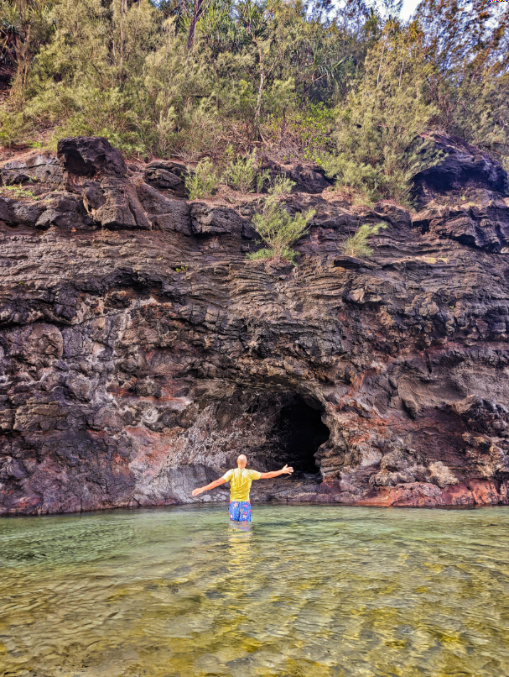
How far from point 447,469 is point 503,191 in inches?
565

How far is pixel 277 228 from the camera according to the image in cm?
1545

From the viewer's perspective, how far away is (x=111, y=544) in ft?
20.4

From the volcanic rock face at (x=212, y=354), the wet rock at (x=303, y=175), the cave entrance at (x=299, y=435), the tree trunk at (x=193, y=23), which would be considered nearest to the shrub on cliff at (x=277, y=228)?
the volcanic rock face at (x=212, y=354)

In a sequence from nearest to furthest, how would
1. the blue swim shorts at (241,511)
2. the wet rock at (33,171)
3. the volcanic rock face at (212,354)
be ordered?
the blue swim shorts at (241,511) → the volcanic rock face at (212,354) → the wet rock at (33,171)

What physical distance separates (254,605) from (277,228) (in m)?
13.5

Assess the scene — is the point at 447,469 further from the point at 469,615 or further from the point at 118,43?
the point at 118,43

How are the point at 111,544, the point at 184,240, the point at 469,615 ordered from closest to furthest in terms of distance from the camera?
the point at 469,615 < the point at 111,544 < the point at 184,240

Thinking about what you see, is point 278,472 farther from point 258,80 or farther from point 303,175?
point 258,80

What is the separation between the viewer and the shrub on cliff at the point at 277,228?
594 inches

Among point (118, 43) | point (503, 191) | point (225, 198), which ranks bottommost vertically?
point (225, 198)

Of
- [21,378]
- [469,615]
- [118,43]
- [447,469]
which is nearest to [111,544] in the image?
[469,615]

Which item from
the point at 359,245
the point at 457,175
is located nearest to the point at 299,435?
the point at 359,245

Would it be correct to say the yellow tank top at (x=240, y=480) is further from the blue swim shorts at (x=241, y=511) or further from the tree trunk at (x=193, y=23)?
the tree trunk at (x=193, y=23)

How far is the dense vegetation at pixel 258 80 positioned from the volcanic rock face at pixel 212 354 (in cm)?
334
